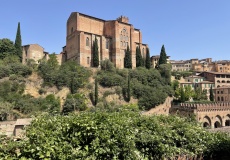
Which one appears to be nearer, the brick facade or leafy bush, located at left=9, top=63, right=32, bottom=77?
the brick facade

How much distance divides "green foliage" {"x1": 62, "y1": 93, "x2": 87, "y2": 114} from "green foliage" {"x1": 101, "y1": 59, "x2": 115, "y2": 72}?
12672 mm

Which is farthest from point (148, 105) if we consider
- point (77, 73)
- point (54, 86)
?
point (54, 86)

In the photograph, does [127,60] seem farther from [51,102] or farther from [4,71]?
[4,71]

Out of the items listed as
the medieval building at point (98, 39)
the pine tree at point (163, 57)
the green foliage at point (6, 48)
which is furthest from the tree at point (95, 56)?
the green foliage at point (6, 48)

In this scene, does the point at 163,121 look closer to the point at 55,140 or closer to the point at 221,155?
the point at 221,155

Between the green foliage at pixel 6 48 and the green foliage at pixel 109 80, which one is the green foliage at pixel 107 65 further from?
the green foliage at pixel 6 48

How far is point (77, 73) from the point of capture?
148 ft

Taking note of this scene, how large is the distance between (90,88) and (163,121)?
32.8m

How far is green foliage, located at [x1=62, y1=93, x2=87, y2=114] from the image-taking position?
37.9m

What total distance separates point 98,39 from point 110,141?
158 feet

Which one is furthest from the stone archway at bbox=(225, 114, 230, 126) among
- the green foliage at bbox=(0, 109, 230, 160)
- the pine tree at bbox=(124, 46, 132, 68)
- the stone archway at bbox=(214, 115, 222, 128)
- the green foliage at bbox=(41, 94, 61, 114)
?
the green foliage at bbox=(0, 109, 230, 160)

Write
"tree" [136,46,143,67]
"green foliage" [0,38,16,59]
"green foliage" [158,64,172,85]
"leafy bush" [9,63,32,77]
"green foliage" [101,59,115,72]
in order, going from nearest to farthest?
"leafy bush" [9,63,32,77] < "green foliage" [101,59,115,72] < "green foliage" [0,38,16,59] < "green foliage" [158,64,172,85] < "tree" [136,46,143,67]

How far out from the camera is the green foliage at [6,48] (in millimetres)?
52188

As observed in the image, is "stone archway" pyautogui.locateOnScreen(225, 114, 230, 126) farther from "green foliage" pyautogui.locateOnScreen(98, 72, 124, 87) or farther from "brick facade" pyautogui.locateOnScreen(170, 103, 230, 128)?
"green foliage" pyautogui.locateOnScreen(98, 72, 124, 87)
